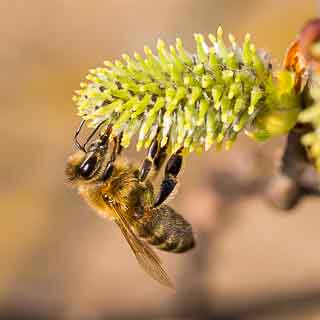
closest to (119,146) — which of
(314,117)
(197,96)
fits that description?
(197,96)

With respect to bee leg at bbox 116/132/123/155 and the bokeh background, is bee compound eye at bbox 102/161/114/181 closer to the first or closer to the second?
bee leg at bbox 116/132/123/155

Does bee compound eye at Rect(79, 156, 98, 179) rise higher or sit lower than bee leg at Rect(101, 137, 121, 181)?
lower

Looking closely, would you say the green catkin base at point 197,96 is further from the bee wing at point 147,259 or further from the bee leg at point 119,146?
the bee wing at point 147,259

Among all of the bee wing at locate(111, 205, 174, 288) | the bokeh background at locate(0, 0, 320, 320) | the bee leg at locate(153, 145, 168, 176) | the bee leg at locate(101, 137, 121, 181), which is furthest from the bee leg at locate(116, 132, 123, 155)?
the bokeh background at locate(0, 0, 320, 320)

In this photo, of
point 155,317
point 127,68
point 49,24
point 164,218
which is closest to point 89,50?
point 49,24

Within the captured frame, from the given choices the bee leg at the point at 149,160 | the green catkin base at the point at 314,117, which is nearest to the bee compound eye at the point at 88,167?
the bee leg at the point at 149,160

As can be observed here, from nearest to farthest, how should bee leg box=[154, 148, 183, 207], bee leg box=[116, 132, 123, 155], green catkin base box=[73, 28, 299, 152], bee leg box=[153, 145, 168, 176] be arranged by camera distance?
green catkin base box=[73, 28, 299, 152]
bee leg box=[116, 132, 123, 155]
bee leg box=[153, 145, 168, 176]
bee leg box=[154, 148, 183, 207]

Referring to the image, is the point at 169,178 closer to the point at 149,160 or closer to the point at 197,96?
the point at 149,160
